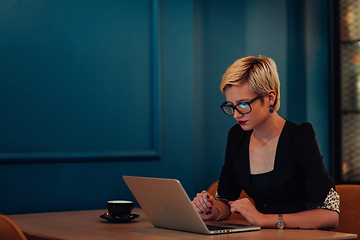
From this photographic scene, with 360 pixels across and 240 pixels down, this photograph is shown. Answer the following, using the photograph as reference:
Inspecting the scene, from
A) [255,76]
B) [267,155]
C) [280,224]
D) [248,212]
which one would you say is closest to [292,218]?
[280,224]

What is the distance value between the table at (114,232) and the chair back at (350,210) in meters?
0.40

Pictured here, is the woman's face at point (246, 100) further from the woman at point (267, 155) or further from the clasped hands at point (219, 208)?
the clasped hands at point (219, 208)

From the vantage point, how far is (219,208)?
1876 millimetres

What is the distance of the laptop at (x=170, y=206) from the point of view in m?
1.35

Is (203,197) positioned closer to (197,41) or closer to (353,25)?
(197,41)

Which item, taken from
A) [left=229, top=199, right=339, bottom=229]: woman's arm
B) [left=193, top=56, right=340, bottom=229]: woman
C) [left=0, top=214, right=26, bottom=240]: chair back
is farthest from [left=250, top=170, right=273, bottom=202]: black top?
[left=0, top=214, right=26, bottom=240]: chair back

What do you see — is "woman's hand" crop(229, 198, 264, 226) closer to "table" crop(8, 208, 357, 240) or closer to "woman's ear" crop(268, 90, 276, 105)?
"table" crop(8, 208, 357, 240)

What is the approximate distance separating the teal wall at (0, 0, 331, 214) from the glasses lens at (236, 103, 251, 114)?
2.90 ft

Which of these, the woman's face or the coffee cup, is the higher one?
the woman's face

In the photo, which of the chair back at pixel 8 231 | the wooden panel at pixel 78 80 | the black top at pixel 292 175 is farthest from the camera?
the wooden panel at pixel 78 80

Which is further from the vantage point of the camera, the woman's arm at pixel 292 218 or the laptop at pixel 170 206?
the woman's arm at pixel 292 218

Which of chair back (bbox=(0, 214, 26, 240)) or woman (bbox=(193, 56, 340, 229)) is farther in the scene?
woman (bbox=(193, 56, 340, 229))

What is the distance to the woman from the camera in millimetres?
1743

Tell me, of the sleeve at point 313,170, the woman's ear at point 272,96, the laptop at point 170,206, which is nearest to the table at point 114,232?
the laptop at point 170,206
